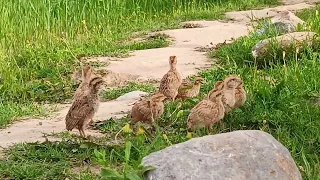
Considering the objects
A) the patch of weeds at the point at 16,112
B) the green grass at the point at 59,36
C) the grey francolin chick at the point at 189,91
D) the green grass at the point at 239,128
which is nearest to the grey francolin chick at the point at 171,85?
the grey francolin chick at the point at 189,91

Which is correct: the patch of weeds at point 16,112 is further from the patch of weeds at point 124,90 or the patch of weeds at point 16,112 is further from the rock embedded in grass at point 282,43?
the rock embedded in grass at point 282,43

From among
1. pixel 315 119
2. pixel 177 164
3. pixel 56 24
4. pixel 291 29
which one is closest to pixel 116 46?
pixel 56 24

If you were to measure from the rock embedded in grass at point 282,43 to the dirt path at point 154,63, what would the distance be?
114 cm

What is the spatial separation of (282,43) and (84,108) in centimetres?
383

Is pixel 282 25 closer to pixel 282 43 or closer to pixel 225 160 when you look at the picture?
pixel 282 43

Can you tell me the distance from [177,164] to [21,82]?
6.09 metres

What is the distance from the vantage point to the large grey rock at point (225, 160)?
4309 mm

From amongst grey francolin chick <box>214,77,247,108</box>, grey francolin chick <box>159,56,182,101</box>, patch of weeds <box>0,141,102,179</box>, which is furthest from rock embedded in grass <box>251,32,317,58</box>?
patch of weeds <box>0,141,102,179</box>

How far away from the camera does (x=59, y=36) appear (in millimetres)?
12453

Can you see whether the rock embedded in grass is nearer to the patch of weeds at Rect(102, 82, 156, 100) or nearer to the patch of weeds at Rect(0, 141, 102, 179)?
the patch of weeds at Rect(102, 82, 156, 100)

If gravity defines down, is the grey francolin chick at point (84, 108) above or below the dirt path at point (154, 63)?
above

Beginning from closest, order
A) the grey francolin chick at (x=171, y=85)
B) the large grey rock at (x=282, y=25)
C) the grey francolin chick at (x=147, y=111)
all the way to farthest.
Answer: the grey francolin chick at (x=147, y=111)
the grey francolin chick at (x=171, y=85)
the large grey rock at (x=282, y=25)

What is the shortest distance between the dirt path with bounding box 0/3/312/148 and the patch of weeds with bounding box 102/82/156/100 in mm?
362

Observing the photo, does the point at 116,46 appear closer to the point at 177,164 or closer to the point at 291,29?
the point at 291,29
